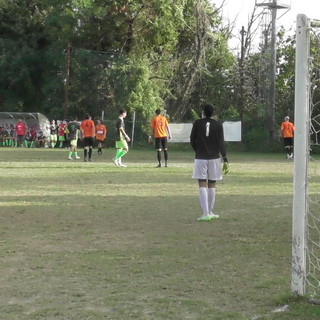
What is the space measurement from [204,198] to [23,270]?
14.1 ft

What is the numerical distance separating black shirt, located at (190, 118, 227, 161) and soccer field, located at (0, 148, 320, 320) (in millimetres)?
1071

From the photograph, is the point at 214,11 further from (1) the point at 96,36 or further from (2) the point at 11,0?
(2) the point at 11,0

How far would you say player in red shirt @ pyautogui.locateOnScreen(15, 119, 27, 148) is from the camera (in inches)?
1828

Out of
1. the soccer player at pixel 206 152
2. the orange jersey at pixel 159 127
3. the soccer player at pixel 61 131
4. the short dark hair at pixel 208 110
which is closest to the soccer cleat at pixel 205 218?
the soccer player at pixel 206 152

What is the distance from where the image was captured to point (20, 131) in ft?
152

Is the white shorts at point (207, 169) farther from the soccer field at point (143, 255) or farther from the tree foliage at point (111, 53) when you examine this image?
the tree foliage at point (111, 53)

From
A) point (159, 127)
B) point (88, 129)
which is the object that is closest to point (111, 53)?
point (88, 129)

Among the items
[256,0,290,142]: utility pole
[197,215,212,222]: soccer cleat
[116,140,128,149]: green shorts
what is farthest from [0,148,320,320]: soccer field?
[256,0,290,142]: utility pole

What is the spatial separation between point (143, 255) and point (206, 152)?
3220 mm

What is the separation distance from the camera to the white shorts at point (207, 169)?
11320 millimetres

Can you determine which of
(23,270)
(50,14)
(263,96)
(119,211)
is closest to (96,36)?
(50,14)

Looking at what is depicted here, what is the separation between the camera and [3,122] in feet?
168

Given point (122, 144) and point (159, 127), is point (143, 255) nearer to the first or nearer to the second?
point (122, 144)

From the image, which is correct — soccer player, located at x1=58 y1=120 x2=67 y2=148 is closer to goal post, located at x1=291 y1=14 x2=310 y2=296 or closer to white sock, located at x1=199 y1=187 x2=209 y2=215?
white sock, located at x1=199 y1=187 x2=209 y2=215
